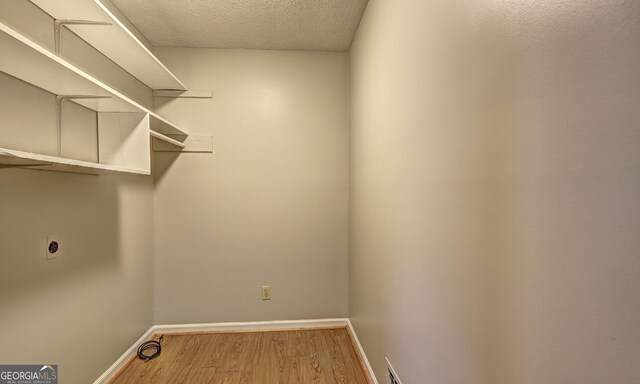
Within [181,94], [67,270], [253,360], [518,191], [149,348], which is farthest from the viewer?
[181,94]

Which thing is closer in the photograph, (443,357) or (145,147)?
(443,357)

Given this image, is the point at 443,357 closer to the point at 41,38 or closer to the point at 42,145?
the point at 42,145

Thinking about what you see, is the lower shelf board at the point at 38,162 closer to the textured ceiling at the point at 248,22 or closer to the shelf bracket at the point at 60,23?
the shelf bracket at the point at 60,23

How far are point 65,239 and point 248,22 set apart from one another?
1.85m

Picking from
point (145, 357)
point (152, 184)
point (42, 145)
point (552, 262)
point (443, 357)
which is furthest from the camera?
point (152, 184)

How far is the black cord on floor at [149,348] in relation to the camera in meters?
2.24

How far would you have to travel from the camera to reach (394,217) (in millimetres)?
1457

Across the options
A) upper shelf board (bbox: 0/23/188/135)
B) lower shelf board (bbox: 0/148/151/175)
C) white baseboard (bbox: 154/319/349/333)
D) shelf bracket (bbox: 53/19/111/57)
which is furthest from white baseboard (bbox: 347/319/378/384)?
shelf bracket (bbox: 53/19/111/57)

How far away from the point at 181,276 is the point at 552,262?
8.88 ft

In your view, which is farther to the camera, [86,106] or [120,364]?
[120,364]

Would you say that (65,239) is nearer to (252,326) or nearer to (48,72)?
(48,72)

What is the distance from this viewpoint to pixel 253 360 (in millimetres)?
2199

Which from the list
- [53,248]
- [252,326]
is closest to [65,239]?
[53,248]

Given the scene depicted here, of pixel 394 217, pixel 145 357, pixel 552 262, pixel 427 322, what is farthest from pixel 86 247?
pixel 552 262
